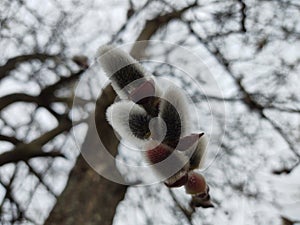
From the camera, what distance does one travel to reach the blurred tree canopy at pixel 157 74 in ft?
5.52

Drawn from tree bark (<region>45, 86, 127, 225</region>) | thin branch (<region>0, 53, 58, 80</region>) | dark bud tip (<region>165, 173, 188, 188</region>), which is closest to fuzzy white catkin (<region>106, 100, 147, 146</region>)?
dark bud tip (<region>165, 173, 188, 188</region>)

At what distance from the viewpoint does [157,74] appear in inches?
71.3

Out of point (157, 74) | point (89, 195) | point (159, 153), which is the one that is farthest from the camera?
point (157, 74)

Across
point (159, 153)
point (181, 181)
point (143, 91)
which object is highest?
point (143, 91)

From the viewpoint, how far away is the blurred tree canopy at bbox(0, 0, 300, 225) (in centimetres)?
168

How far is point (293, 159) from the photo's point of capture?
1.72 m

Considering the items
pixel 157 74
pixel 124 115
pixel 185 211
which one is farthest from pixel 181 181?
pixel 157 74

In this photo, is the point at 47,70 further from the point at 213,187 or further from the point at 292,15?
the point at 292,15

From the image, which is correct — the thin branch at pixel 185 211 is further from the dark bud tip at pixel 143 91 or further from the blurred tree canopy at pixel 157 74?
the dark bud tip at pixel 143 91

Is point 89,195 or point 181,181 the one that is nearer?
point 181,181

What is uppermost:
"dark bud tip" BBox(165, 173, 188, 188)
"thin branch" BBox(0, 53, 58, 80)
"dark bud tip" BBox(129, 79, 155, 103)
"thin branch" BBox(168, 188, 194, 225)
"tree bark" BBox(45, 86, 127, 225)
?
"dark bud tip" BBox(129, 79, 155, 103)

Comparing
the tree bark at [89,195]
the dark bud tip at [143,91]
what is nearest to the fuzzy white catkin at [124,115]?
the dark bud tip at [143,91]

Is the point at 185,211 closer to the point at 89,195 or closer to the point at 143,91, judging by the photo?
the point at 89,195

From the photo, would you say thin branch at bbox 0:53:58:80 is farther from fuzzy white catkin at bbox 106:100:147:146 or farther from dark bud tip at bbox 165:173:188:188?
dark bud tip at bbox 165:173:188:188
